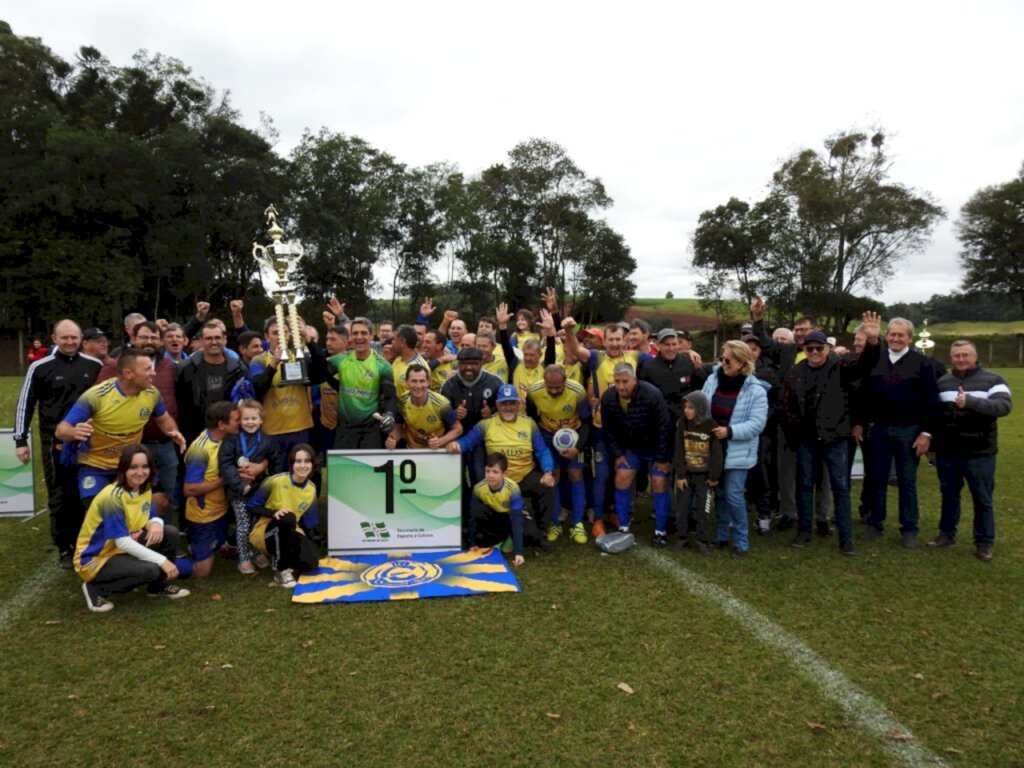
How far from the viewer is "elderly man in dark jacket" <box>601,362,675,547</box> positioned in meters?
6.32

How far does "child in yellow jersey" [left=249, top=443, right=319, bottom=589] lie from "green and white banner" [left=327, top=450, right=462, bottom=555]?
0.32m

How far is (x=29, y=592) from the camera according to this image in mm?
5188

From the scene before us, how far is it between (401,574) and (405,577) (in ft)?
0.29

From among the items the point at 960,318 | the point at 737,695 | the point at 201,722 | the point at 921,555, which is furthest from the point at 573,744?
the point at 960,318

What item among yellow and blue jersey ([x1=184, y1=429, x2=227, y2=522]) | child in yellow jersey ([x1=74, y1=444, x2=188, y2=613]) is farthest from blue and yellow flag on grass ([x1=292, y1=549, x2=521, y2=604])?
child in yellow jersey ([x1=74, y1=444, x2=188, y2=613])

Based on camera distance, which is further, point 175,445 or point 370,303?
point 370,303

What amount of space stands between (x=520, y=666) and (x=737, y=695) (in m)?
1.27

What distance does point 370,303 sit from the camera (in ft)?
150

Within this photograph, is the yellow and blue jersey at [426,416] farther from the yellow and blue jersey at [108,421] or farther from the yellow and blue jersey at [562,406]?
the yellow and blue jersey at [108,421]

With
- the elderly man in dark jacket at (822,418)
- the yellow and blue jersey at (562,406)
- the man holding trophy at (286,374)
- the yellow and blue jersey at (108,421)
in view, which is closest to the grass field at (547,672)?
the elderly man in dark jacket at (822,418)

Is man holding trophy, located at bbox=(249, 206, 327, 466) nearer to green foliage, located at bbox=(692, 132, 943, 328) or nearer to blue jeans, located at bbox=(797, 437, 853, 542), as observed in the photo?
blue jeans, located at bbox=(797, 437, 853, 542)

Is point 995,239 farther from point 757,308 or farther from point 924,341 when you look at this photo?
point 757,308

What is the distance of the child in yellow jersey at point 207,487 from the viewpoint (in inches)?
218

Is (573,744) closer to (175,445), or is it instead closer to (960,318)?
(175,445)
